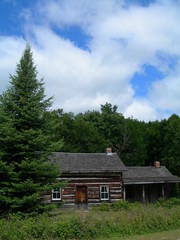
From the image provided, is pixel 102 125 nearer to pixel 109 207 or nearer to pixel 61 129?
pixel 61 129

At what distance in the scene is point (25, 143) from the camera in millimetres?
14594

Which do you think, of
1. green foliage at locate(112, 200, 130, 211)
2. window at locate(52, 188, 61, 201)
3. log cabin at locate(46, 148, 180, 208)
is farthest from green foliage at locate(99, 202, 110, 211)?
window at locate(52, 188, 61, 201)

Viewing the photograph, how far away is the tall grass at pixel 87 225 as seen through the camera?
36.3 feet

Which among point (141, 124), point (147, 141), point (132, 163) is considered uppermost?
point (141, 124)

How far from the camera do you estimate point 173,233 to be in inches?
480

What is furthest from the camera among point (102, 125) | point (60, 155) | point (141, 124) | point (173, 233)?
point (141, 124)

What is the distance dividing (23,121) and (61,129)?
30.8 m

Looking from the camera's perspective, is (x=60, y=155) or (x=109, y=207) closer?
(x=109, y=207)

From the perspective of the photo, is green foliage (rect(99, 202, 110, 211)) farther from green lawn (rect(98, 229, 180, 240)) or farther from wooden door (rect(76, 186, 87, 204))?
green lawn (rect(98, 229, 180, 240))

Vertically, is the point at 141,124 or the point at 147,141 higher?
the point at 141,124

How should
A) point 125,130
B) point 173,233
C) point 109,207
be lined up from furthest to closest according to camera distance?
point 125,130 < point 109,207 < point 173,233

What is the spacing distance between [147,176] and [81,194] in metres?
8.77

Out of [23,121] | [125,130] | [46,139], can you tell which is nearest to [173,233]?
[46,139]

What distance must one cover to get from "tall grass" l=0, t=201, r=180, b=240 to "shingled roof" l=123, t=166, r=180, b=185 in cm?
1464
